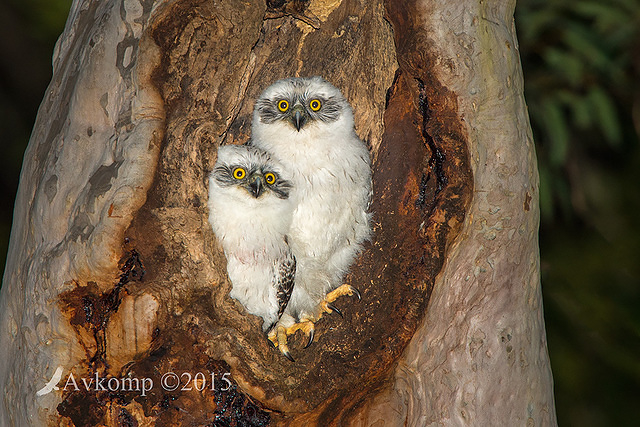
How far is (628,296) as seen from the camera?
588 centimetres

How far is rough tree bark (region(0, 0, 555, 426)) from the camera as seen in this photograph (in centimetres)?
231

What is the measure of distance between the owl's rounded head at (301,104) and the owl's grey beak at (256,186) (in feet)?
1.23

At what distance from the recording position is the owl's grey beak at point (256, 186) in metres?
2.79

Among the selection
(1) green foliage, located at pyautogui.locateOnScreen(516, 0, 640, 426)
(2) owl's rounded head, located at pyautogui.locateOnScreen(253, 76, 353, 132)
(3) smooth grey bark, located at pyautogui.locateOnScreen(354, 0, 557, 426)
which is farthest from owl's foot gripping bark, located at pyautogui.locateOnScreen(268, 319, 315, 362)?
(1) green foliage, located at pyautogui.locateOnScreen(516, 0, 640, 426)

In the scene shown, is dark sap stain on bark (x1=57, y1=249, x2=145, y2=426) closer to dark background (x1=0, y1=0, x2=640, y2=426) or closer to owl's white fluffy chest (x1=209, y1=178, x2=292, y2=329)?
owl's white fluffy chest (x1=209, y1=178, x2=292, y2=329)

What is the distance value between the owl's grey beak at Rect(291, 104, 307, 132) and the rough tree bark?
0.29m

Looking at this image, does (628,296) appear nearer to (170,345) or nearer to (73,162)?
(170,345)

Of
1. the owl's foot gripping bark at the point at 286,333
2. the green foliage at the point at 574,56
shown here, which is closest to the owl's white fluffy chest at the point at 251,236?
the owl's foot gripping bark at the point at 286,333

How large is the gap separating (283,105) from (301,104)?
0.30ft

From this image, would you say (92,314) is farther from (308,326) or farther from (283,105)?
(283,105)

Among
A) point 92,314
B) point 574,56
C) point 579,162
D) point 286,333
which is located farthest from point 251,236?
point 579,162

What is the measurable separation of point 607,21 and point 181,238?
4.11 meters

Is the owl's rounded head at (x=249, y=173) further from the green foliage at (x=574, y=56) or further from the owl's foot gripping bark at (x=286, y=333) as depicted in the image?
the green foliage at (x=574, y=56)

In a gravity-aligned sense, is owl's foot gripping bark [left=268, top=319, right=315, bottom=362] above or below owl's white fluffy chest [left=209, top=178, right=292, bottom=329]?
below
